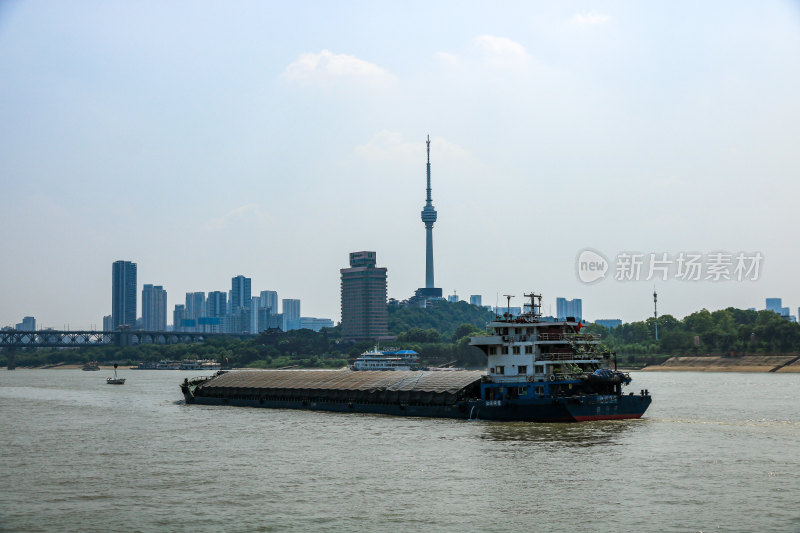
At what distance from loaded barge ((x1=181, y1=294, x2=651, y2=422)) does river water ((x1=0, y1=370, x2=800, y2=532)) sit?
2.18 metres

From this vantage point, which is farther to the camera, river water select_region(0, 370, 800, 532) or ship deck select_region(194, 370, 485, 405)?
ship deck select_region(194, 370, 485, 405)

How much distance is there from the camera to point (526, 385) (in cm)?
8006

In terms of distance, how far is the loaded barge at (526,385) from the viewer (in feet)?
255

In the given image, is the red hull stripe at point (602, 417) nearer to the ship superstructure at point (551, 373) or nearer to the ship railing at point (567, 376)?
the ship superstructure at point (551, 373)

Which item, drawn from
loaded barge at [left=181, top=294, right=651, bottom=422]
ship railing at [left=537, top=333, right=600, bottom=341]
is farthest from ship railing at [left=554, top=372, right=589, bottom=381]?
ship railing at [left=537, top=333, right=600, bottom=341]

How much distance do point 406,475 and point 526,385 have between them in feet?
95.9

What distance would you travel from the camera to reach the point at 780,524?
39219 mm

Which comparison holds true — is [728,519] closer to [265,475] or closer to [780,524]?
[780,524]

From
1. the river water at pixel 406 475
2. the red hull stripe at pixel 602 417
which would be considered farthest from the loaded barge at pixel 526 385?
the river water at pixel 406 475

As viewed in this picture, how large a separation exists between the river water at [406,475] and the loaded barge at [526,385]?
2175 mm

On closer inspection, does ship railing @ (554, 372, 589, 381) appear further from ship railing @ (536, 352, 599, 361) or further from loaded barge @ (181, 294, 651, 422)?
ship railing @ (536, 352, 599, 361)

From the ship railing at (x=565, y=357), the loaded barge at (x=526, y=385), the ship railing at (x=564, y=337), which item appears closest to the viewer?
the loaded barge at (x=526, y=385)

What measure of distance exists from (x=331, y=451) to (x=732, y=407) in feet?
175

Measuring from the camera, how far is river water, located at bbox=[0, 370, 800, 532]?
41.4 meters
